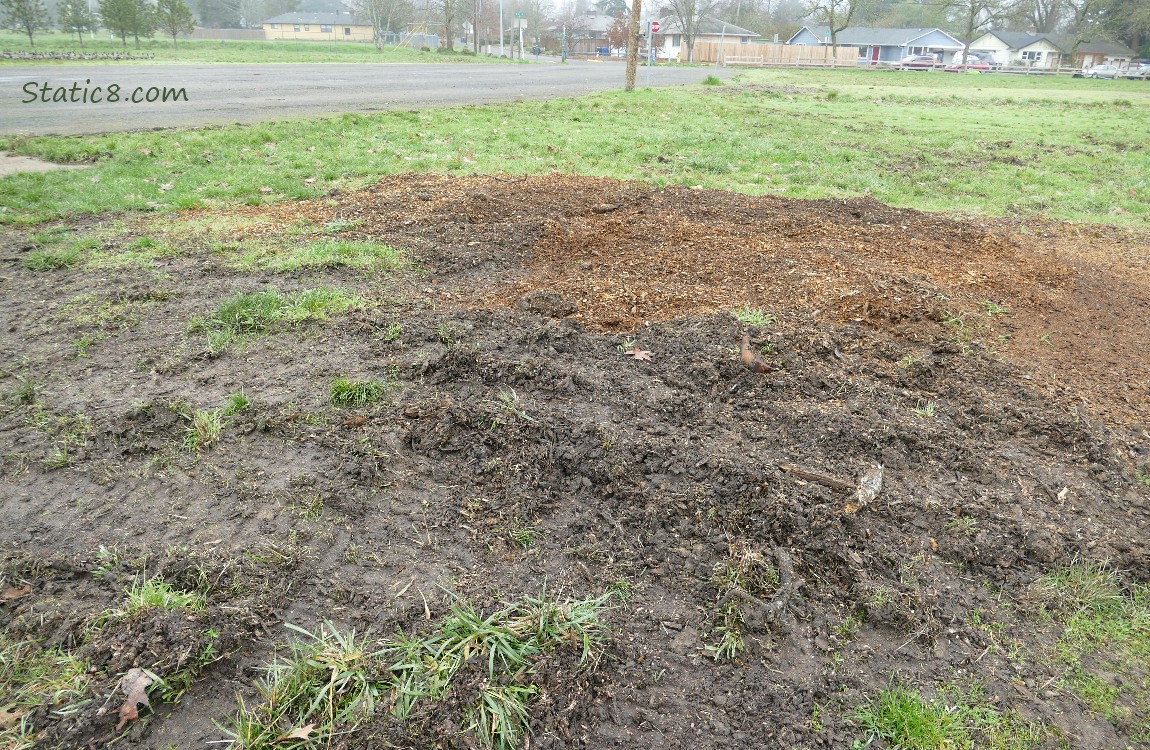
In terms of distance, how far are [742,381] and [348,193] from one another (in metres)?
6.34

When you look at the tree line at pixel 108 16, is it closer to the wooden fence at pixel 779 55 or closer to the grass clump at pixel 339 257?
the grass clump at pixel 339 257

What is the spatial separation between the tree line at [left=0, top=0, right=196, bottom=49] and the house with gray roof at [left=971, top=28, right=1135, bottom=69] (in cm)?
7409

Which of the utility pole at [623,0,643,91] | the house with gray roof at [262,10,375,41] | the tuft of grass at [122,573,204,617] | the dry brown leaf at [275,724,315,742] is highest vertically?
the house with gray roof at [262,10,375,41]

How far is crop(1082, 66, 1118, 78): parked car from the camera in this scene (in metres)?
53.0

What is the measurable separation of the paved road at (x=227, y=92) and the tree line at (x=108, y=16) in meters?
14.7

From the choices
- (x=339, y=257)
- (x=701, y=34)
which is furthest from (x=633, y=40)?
(x=701, y=34)

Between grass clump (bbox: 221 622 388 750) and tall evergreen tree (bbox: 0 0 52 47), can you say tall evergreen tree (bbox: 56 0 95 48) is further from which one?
grass clump (bbox: 221 622 388 750)

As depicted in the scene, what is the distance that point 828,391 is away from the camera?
13.2 feet

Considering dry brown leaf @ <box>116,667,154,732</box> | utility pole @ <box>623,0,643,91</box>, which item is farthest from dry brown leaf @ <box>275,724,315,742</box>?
utility pole @ <box>623,0,643,91</box>

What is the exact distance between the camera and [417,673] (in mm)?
2350

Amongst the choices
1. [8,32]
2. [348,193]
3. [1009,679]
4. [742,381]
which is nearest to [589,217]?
[348,193]

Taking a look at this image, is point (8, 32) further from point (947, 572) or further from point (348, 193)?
point (947, 572)

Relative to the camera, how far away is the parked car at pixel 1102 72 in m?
53.0

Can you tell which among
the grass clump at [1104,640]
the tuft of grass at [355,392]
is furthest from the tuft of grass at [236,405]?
the grass clump at [1104,640]
